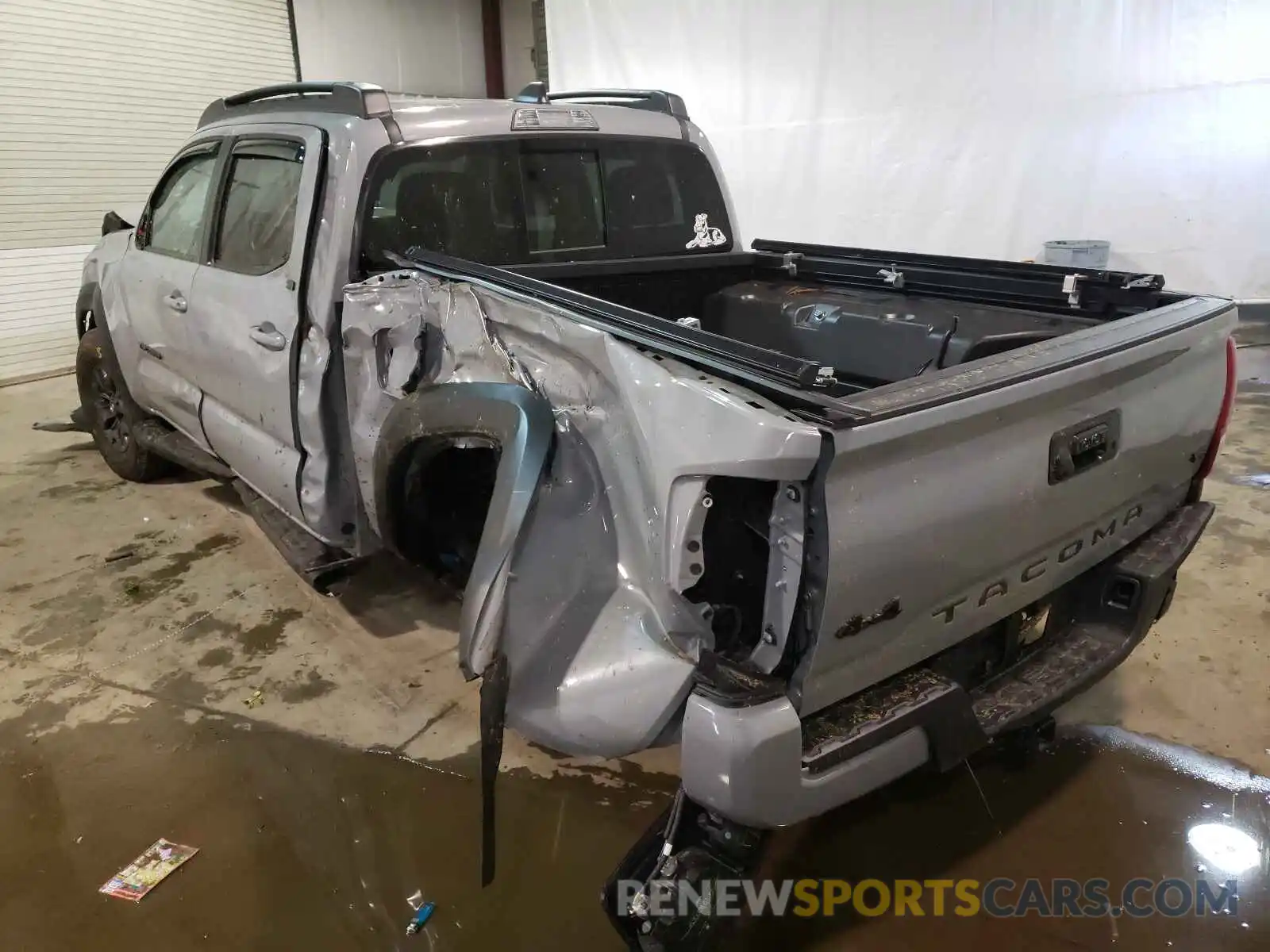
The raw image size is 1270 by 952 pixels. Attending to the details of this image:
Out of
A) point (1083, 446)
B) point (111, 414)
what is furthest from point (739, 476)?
point (111, 414)

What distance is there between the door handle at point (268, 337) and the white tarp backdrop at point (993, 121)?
6229mm

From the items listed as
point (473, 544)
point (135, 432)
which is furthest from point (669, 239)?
point (135, 432)

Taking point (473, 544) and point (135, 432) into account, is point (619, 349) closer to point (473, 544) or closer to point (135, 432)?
point (473, 544)

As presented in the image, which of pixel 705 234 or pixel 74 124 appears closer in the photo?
pixel 705 234

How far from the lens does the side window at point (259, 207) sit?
312cm

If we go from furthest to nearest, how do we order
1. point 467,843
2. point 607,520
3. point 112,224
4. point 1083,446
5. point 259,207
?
point 112,224
point 259,207
point 467,843
point 1083,446
point 607,520

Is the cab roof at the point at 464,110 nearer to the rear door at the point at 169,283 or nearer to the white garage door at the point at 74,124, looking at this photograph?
the rear door at the point at 169,283

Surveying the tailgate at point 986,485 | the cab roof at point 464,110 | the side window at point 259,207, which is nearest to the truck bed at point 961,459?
the tailgate at point 986,485

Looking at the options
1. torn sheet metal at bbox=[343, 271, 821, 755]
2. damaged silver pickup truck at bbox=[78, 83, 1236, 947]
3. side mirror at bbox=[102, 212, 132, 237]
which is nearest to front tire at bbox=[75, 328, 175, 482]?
side mirror at bbox=[102, 212, 132, 237]

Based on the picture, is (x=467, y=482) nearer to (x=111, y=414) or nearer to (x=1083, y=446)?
(x=1083, y=446)

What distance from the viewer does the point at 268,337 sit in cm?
313

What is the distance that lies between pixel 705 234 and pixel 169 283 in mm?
2341

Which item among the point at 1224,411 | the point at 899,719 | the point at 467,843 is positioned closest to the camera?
the point at 899,719

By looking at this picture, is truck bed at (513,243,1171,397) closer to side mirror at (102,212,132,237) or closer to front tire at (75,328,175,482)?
front tire at (75,328,175,482)
